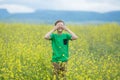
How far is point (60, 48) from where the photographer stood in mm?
7145

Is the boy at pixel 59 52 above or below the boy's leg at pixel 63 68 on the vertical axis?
above

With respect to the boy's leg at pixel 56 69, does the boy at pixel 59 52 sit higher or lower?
higher

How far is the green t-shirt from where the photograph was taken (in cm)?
713

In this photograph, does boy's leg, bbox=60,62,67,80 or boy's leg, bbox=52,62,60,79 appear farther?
boy's leg, bbox=52,62,60,79

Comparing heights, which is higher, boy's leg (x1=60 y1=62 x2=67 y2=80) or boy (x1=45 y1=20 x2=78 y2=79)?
boy (x1=45 y1=20 x2=78 y2=79)

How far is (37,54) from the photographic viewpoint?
29.6 feet

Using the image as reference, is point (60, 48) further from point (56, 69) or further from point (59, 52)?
point (56, 69)

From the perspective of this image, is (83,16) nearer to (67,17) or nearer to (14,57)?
(67,17)

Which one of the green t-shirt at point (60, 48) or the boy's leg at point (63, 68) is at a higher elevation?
the green t-shirt at point (60, 48)

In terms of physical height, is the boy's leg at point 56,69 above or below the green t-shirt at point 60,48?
below

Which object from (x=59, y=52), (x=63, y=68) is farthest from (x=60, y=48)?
(x=63, y=68)

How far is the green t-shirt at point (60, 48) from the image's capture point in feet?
23.4

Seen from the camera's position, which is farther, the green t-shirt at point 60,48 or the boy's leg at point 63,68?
the green t-shirt at point 60,48

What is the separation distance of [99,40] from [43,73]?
24.7 feet
